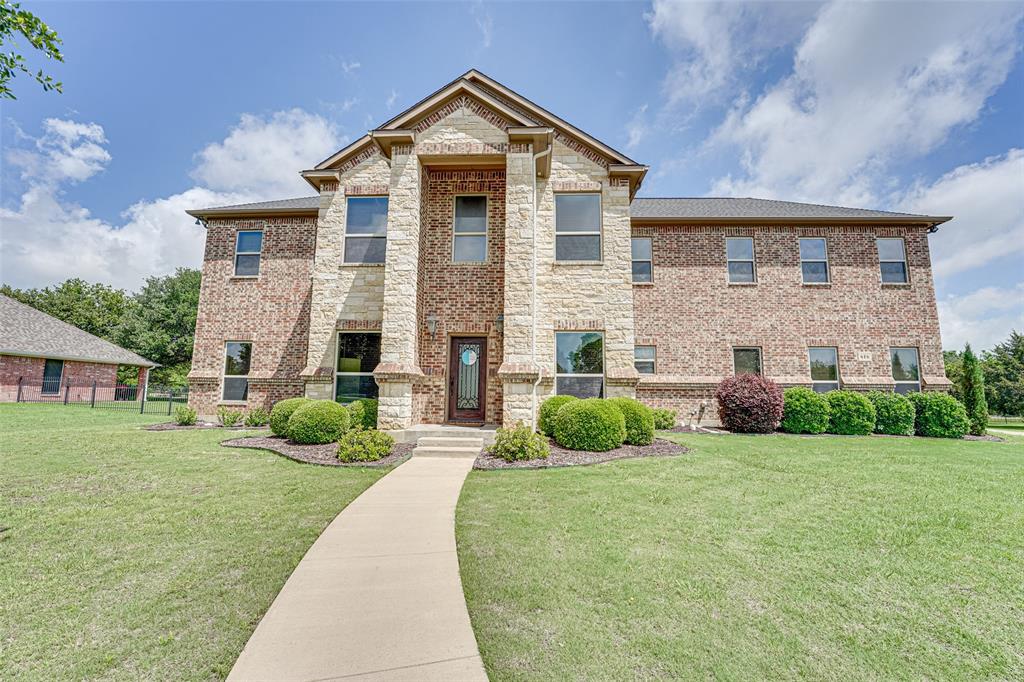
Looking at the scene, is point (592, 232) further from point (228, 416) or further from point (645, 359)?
point (228, 416)

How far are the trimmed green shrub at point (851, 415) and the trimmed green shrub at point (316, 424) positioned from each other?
12.7 metres

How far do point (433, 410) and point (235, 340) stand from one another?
798 centimetres

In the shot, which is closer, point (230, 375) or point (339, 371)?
point (339, 371)

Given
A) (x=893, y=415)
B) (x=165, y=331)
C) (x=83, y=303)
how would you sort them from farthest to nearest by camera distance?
(x=83, y=303) → (x=165, y=331) → (x=893, y=415)

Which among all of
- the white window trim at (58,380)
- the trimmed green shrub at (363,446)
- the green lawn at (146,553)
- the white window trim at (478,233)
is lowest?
the green lawn at (146,553)

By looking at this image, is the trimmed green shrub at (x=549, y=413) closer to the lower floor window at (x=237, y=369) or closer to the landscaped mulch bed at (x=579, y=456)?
the landscaped mulch bed at (x=579, y=456)

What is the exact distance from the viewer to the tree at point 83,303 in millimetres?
39000

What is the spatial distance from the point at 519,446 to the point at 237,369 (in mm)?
11172

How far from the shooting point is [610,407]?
8578 millimetres

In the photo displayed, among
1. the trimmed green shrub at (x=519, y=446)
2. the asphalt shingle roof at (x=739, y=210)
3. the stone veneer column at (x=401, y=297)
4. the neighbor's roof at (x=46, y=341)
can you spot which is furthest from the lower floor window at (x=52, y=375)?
the asphalt shingle roof at (x=739, y=210)

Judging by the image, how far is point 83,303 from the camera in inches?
1574

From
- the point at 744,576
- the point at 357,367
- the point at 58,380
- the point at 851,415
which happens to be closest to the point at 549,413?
the point at 357,367

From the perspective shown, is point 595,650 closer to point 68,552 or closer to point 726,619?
point 726,619

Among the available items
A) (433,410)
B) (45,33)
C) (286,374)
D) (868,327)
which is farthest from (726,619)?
(868,327)
